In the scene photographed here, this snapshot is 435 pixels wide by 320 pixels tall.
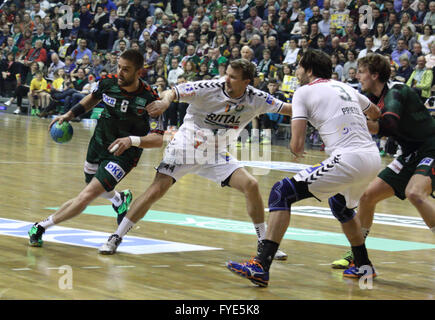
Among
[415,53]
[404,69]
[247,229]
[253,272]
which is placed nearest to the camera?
[253,272]

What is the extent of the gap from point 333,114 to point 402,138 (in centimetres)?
102

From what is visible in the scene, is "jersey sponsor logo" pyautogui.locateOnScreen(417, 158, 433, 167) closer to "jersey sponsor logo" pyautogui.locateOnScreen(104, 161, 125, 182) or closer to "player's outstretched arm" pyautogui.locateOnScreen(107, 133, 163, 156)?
"player's outstretched arm" pyautogui.locateOnScreen(107, 133, 163, 156)

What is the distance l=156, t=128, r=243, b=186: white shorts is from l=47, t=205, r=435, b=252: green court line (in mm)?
1486

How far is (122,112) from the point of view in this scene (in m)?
7.27

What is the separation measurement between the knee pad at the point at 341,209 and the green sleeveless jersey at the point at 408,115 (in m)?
0.79

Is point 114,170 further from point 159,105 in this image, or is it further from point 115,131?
point 159,105

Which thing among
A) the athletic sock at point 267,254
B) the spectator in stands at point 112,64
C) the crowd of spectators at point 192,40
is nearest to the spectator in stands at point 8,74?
the crowd of spectators at point 192,40

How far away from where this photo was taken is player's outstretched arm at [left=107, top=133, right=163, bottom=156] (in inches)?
261

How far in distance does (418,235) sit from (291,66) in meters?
12.8

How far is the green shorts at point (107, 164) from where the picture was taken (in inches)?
274

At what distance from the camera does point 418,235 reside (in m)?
8.92

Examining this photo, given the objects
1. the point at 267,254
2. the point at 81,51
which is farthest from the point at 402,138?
the point at 81,51

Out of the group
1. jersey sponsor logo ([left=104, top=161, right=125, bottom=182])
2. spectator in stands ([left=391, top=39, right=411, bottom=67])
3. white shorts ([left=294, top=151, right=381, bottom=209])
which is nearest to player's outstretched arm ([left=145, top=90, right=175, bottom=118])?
jersey sponsor logo ([left=104, top=161, right=125, bottom=182])

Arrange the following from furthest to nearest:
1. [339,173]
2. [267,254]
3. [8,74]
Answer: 1. [8,74]
2. [339,173]
3. [267,254]
